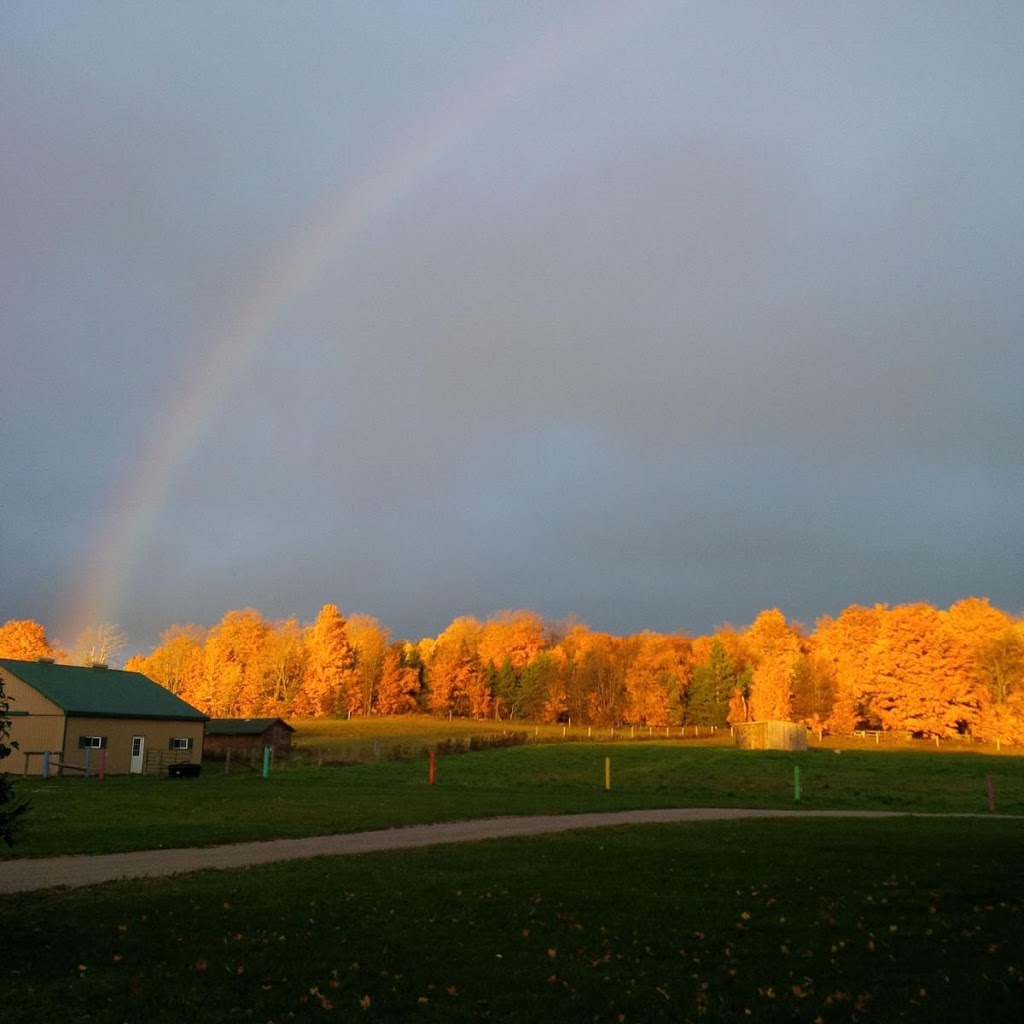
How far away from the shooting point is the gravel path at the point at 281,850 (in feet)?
48.4

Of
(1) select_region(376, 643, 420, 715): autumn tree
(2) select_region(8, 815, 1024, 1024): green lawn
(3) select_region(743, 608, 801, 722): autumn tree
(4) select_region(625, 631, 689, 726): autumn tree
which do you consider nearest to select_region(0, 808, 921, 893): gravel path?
(2) select_region(8, 815, 1024, 1024): green lawn

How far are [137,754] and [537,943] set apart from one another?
49830mm

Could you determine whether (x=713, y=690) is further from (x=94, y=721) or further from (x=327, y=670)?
(x=94, y=721)

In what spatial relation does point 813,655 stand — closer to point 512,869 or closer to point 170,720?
point 170,720

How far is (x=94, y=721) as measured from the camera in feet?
172

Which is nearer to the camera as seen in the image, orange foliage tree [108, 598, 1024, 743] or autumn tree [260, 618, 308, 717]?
orange foliage tree [108, 598, 1024, 743]

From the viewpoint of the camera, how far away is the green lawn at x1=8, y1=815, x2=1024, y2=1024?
7832 millimetres

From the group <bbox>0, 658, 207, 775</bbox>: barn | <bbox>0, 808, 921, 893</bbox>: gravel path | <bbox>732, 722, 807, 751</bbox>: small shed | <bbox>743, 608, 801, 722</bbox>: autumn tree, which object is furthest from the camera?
<bbox>743, 608, 801, 722</bbox>: autumn tree

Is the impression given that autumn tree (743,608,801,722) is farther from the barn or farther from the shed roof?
the barn

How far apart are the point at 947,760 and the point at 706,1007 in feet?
173

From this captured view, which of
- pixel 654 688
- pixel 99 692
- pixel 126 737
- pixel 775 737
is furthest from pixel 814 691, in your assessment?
pixel 99 692

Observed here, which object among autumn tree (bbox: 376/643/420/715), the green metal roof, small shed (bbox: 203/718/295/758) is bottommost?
small shed (bbox: 203/718/295/758)

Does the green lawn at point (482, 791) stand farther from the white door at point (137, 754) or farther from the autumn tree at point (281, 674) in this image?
the autumn tree at point (281, 674)

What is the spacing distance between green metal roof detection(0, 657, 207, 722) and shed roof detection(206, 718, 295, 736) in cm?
1045
